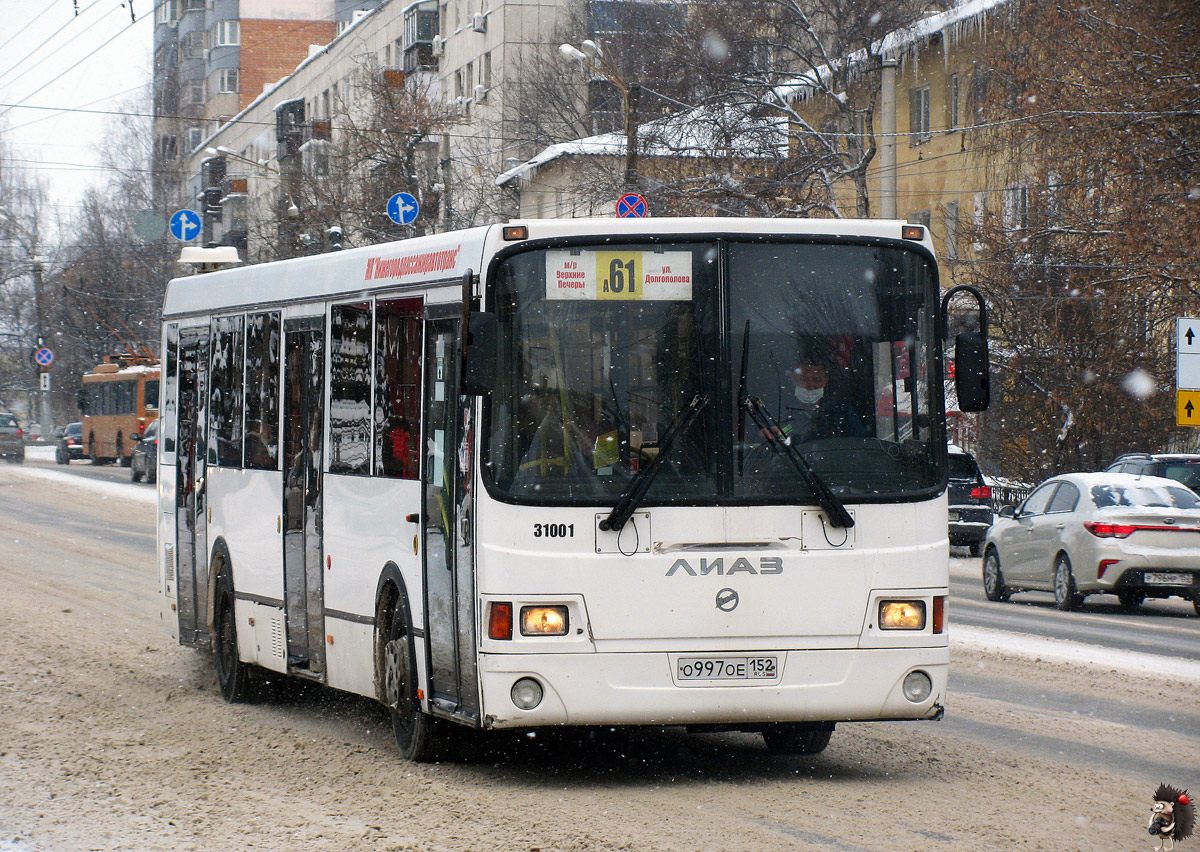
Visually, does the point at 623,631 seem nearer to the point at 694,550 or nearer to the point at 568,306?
the point at 694,550

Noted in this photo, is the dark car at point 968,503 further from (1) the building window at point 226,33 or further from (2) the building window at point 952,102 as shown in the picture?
(1) the building window at point 226,33

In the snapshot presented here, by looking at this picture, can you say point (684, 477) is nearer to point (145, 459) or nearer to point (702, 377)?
point (702, 377)

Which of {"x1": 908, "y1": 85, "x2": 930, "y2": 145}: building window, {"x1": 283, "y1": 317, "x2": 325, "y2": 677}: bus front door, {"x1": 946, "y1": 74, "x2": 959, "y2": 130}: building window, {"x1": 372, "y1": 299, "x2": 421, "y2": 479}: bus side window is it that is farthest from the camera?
{"x1": 908, "y1": 85, "x2": 930, "y2": 145}: building window

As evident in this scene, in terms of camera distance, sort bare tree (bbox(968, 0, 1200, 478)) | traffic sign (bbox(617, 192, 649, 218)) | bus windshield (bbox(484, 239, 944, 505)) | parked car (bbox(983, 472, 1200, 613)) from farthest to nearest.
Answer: bare tree (bbox(968, 0, 1200, 478))
traffic sign (bbox(617, 192, 649, 218))
parked car (bbox(983, 472, 1200, 613))
bus windshield (bbox(484, 239, 944, 505))

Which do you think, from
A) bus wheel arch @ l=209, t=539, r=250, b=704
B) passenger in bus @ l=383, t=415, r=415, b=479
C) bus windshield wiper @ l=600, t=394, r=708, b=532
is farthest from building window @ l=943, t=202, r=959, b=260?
bus windshield wiper @ l=600, t=394, r=708, b=532

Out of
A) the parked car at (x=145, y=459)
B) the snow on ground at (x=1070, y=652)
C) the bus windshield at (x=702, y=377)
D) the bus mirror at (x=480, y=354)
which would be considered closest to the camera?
the bus mirror at (x=480, y=354)

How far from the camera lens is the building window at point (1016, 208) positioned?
34500 mm

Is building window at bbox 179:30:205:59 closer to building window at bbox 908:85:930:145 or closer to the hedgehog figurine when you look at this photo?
building window at bbox 908:85:930:145

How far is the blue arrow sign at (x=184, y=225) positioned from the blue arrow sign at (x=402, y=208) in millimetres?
4563

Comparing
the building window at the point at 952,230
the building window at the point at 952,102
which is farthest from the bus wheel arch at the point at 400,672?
the building window at the point at 952,102

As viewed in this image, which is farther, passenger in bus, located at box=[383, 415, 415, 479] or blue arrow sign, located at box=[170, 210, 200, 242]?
blue arrow sign, located at box=[170, 210, 200, 242]

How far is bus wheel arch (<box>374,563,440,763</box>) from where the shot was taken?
8812mm

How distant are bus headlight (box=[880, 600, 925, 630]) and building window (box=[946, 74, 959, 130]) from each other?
37800mm

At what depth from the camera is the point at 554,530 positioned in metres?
8.01
